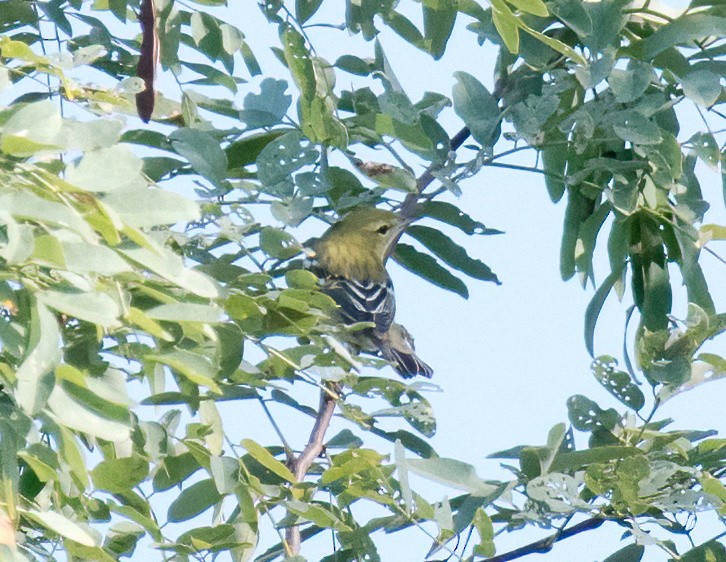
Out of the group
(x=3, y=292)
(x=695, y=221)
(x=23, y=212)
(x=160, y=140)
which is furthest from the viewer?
(x=160, y=140)

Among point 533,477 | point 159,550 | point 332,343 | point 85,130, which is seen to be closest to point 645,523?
point 533,477

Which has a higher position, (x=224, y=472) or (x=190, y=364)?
(x=190, y=364)

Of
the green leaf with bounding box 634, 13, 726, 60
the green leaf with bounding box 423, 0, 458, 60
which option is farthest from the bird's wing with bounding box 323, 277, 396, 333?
the green leaf with bounding box 634, 13, 726, 60

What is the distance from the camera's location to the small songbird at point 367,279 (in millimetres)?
4891

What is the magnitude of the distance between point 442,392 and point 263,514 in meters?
0.50

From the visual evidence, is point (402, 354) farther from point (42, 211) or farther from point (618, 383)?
point (42, 211)

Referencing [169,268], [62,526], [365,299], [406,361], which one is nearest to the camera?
[169,268]

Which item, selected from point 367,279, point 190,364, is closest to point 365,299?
point 367,279

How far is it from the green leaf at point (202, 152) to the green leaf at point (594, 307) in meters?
1.13

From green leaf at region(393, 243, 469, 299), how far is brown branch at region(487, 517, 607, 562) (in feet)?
4.01

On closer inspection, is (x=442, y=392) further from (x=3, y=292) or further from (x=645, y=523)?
(x=3, y=292)

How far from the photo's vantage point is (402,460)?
2518 mm

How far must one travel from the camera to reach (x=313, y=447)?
2910 mm

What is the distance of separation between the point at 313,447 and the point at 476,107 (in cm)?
98
